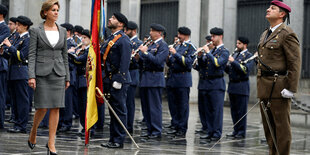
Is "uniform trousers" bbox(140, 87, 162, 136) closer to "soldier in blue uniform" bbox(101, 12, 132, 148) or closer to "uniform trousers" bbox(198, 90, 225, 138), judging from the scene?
"uniform trousers" bbox(198, 90, 225, 138)

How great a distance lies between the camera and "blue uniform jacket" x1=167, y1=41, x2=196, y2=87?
11961 mm

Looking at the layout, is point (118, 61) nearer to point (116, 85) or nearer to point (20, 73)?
point (116, 85)

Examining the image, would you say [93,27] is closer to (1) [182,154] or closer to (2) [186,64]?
(1) [182,154]

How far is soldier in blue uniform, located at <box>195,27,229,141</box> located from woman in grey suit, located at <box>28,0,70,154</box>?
13.0 feet

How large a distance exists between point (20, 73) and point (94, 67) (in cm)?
239

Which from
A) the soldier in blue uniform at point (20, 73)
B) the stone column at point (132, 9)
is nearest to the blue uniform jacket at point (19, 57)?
the soldier in blue uniform at point (20, 73)

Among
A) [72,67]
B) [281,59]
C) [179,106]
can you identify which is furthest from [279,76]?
[72,67]

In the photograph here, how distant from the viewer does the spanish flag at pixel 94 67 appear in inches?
340

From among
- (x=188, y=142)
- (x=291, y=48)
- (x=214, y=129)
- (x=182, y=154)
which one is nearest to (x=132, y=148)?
(x=182, y=154)

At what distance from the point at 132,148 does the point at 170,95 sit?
145 inches

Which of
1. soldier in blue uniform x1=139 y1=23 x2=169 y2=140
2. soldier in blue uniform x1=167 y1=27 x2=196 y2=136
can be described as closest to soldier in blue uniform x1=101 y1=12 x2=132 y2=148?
soldier in blue uniform x1=139 y1=23 x2=169 y2=140

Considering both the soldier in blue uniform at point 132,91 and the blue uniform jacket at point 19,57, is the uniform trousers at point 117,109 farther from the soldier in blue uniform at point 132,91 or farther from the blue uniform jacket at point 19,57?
the soldier in blue uniform at point 132,91

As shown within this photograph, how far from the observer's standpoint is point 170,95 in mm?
12492

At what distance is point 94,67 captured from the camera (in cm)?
864
